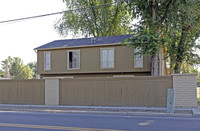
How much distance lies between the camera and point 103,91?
57.2 ft

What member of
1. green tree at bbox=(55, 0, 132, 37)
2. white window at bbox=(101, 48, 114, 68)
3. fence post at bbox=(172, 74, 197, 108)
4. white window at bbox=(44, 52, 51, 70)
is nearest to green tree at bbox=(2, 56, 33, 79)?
green tree at bbox=(55, 0, 132, 37)

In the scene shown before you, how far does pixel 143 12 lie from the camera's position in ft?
65.0

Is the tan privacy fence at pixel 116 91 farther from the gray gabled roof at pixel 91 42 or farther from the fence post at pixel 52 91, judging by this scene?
the gray gabled roof at pixel 91 42

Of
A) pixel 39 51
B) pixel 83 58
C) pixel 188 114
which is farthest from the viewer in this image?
pixel 39 51

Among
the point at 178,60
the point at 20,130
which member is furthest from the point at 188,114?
the point at 178,60

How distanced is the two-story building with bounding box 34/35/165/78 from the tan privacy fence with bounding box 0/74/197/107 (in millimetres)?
6660

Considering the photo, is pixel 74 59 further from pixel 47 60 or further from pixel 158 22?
pixel 158 22

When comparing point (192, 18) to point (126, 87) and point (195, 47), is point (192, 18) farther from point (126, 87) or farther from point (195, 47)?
point (126, 87)

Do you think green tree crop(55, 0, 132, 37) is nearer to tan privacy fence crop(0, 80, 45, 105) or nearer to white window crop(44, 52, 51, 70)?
white window crop(44, 52, 51, 70)

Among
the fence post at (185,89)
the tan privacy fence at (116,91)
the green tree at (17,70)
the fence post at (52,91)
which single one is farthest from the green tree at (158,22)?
the green tree at (17,70)

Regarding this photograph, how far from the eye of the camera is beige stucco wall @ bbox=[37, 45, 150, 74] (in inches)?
934

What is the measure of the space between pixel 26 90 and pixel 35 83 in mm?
1108

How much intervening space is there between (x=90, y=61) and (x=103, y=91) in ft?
27.4

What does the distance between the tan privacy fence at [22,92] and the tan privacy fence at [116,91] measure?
6.51ft
